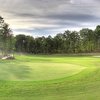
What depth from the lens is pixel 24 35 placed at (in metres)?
128

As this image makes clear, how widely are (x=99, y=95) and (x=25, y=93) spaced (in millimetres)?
3929

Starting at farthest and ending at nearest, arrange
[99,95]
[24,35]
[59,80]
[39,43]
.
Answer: [24,35] < [39,43] < [59,80] < [99,95]

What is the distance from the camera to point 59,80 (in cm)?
1791

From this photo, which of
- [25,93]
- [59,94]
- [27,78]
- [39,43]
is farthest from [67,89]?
[39,43]

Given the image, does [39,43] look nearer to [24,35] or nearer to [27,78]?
[24,35]

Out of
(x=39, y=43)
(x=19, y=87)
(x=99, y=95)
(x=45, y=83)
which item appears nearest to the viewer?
(x=99, y=95)

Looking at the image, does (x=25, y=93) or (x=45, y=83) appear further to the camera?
(x=45, y=83)

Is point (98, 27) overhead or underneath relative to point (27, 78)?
overhead

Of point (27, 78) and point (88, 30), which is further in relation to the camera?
point (88, 30)

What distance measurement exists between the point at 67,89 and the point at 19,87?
2822mm

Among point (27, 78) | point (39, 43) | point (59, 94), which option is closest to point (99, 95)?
point (59, 94)

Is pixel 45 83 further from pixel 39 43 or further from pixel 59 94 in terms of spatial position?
pixel 39 43

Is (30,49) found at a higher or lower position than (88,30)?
lower

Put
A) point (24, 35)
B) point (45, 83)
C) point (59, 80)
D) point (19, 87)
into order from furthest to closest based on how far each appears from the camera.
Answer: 1. point (24, 35)
2. point (59, 80)
3. point (45, 83)
4. point (19, 87)
